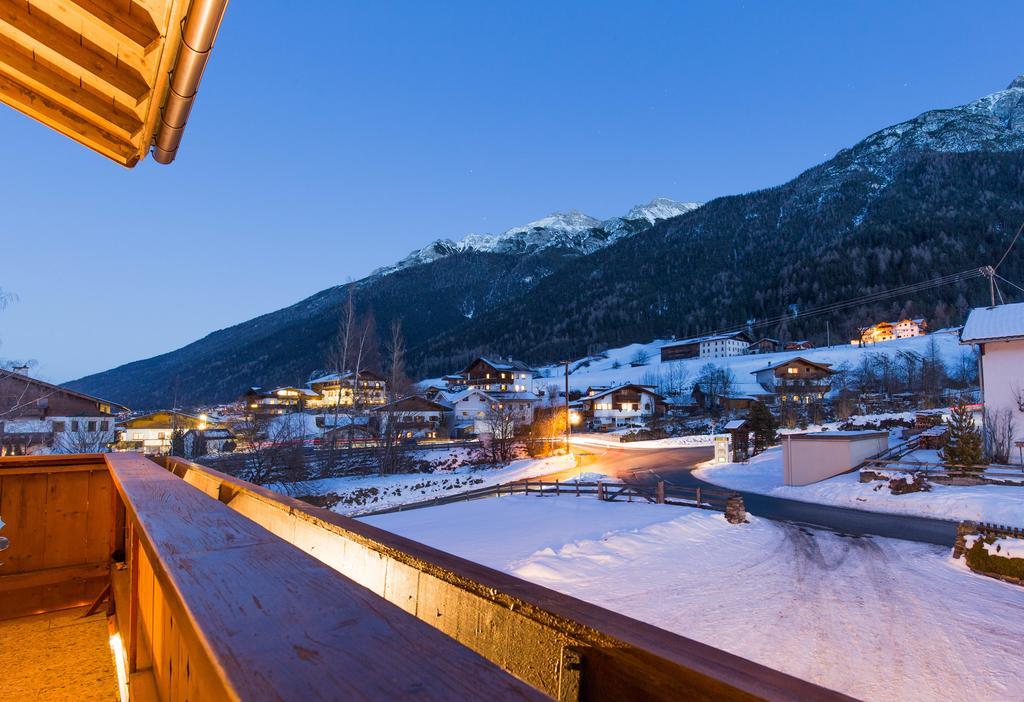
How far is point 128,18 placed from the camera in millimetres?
2365

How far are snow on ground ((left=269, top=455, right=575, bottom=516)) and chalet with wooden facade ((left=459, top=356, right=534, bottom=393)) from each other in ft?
155

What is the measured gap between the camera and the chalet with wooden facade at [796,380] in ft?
187

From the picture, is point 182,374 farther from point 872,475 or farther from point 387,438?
point 872,475

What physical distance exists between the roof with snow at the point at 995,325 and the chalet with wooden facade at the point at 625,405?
3703 centimetres

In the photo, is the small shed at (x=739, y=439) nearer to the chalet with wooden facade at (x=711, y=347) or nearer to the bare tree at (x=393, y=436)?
the bare tree at (x=393, y=436)

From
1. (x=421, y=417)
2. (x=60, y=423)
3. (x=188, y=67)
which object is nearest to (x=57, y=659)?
(x=188, y=67)

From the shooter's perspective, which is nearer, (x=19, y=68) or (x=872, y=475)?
(x=19, y=68)

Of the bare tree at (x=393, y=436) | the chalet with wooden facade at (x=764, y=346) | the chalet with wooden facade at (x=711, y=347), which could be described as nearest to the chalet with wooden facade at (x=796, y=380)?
the chalet with wooden facade at (x=711, y=347)

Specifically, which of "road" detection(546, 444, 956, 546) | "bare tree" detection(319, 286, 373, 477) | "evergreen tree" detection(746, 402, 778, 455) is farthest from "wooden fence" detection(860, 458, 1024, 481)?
"bare tree" detection(319, 286, 373, 477)

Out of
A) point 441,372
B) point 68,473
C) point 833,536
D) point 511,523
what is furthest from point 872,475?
point 441,372

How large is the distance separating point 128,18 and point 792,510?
825 inches

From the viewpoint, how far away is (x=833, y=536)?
14.1 metres

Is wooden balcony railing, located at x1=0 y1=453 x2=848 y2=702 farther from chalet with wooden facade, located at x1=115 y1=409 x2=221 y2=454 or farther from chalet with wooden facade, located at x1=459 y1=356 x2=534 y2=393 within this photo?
chalet with wooden facade, located at x1=459 y1=356 x2=534 y2=393

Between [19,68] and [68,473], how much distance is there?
406 centimetres
